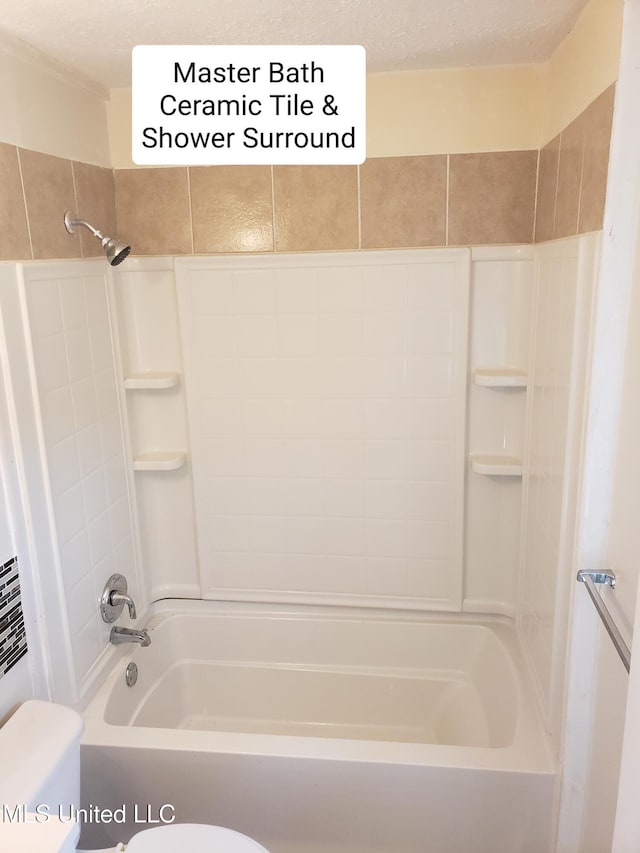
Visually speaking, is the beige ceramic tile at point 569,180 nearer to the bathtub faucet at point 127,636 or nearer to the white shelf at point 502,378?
the white shelf at point 502,378

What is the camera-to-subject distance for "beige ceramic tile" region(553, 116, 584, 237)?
1425 mm

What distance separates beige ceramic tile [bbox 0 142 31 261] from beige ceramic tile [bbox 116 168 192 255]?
0.53 metres

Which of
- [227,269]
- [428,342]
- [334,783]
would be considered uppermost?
[227,269]

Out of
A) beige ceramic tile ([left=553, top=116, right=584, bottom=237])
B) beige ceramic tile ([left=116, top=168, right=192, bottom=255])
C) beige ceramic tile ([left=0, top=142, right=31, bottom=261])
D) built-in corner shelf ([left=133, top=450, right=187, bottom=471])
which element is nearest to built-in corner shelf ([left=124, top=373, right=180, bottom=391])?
built-in corner shelf ([left=133, top=450, right=187, bottom=471])

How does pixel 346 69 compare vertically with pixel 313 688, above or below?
above

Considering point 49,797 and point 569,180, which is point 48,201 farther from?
point 49,797

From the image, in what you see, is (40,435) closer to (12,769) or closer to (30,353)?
(30,353)

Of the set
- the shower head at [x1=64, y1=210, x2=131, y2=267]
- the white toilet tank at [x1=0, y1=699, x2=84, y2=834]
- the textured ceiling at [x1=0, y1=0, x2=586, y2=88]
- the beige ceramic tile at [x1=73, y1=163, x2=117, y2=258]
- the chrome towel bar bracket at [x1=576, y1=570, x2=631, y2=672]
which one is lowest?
the white toilet tank at [x1=0, y1=699, x2=84, y2=834]

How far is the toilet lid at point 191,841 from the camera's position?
1319 millimetres

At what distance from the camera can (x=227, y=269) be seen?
2.05 m

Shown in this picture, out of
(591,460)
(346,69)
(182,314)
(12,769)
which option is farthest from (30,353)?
(591,460)

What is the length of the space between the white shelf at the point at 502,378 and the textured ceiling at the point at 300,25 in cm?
87

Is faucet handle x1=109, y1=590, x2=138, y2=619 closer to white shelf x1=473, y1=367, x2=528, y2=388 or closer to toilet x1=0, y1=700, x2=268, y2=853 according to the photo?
toilet x1=0, y1=700, x2=268, y2=853

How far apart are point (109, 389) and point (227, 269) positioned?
21.2 inches
